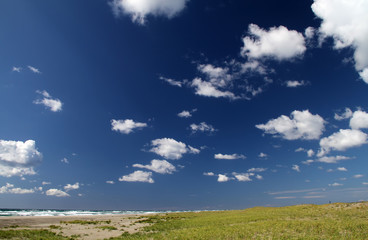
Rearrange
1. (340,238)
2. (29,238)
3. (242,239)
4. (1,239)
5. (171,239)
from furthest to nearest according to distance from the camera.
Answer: (29,238), (1,239), (171,239), (242,239), (340,238)

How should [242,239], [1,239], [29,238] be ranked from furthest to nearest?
[29,238], [1,239], [242,239]

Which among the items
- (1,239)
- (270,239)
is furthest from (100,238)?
(270,239)

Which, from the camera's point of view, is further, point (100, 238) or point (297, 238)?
point (100, 238)

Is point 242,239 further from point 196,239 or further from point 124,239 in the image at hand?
point 124,239

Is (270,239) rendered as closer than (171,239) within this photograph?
Yes

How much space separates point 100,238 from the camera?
2912 cm

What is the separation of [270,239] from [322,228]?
9.62 meters

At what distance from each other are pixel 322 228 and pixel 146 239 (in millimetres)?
21671

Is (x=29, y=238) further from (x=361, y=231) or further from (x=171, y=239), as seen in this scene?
(x=361, y=231)

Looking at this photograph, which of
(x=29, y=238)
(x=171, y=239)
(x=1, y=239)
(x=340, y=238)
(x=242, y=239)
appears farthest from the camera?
(x=29, y=238)

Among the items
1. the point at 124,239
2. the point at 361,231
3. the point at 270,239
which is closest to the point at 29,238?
the point at 124,239

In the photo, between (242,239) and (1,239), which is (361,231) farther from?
(1,239)

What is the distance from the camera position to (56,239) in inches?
1080

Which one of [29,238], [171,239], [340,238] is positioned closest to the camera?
[340,238]
